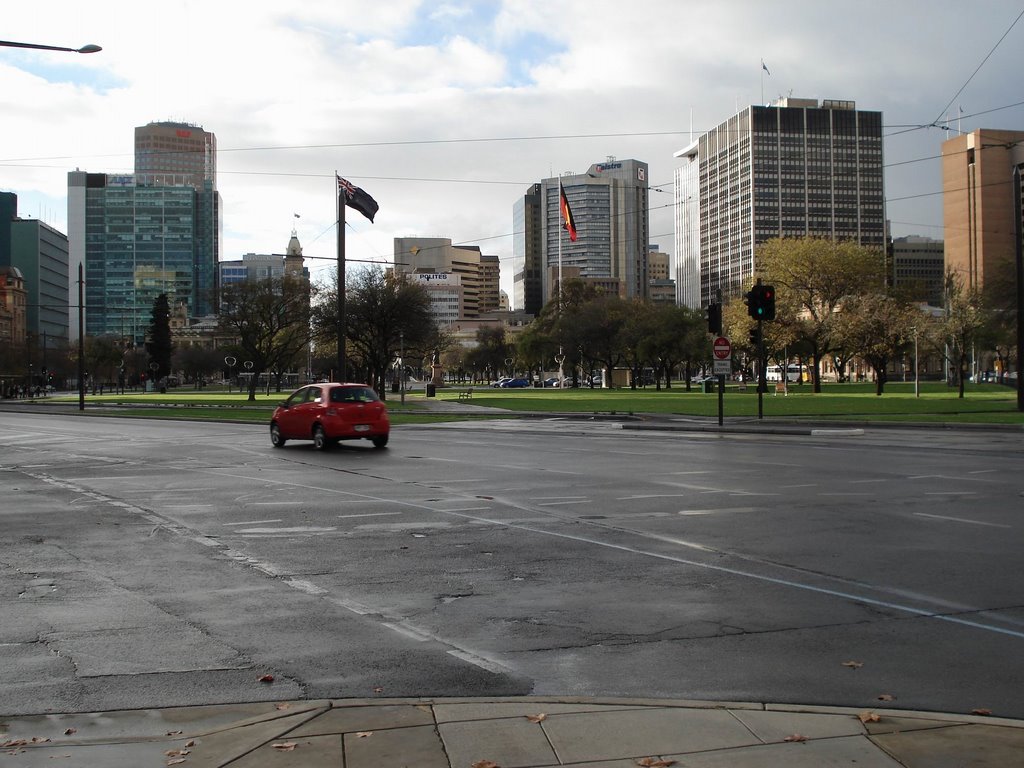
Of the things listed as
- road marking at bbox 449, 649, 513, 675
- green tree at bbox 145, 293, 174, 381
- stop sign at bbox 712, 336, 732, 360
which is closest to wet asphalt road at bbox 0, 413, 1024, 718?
road marking at bbox 449, 649, 513, 675

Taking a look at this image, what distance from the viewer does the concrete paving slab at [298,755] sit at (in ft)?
13.5

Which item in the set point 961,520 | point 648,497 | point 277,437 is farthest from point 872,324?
point 961,520

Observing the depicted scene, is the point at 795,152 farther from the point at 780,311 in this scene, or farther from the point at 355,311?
the point at 355,311

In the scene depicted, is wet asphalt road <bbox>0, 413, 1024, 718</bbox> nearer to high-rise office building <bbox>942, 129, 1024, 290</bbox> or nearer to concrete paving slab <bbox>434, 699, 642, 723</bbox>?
concrete paving slab <bbox>434, 699, 642, 723</bbox>

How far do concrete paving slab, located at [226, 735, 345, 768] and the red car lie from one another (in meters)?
19.3

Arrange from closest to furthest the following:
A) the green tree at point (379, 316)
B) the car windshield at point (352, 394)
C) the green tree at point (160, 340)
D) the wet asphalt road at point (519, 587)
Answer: the wet asphalt road at point (519, 587)
the car windshield at point (352, 394)
the green tree at point (379, 316)
the green tree at point (160, 340)

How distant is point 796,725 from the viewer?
4574 millimetres

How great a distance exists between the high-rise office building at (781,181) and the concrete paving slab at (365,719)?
168352mm

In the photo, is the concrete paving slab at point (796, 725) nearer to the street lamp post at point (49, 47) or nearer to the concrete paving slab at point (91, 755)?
the concrete paving slab at point (91, 755)

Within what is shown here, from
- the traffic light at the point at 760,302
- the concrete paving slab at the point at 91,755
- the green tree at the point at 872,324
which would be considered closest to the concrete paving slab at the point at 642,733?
the concrete paving slab at the point at 91,755

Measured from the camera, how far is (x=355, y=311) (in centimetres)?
6481

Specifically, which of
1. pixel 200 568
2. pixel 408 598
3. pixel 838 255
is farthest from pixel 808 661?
pixel 838 255

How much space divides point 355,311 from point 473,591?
58.2m

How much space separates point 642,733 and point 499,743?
2.16ft
